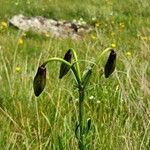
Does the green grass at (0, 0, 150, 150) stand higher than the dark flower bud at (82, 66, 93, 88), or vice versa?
the dark flower bud at (82, 66, 93, 88)

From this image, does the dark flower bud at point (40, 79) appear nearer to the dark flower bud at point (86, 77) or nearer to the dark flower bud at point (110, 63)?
the dark flower bud at point (86, 77)

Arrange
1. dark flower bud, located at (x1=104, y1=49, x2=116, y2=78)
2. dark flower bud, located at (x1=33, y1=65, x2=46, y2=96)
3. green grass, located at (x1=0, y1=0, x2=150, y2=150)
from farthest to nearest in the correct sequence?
green grass, located at (x1=0, y1=0, x2=150, y2=150) → dark flower bud, located at (x1=104, y1=49, x2=116, y2=78) → dark flower bud, located at (x1=33, y1=65, x2=46, y2=96)

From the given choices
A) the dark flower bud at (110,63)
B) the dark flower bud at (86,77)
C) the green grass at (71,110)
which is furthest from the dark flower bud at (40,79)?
the green grass at (71,110)

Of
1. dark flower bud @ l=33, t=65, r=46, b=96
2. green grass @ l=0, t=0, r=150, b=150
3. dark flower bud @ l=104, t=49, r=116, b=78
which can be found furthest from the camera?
green grass @ l=0, t=0, r=150, b=150

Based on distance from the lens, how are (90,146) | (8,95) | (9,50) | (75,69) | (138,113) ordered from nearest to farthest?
(75,69), (90,146), (138,113), (8,95), (9,50)

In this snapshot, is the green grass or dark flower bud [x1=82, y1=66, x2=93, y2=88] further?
the green grass

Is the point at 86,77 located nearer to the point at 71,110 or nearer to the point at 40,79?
the point at 40,79

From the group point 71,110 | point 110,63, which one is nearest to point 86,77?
point 110,63

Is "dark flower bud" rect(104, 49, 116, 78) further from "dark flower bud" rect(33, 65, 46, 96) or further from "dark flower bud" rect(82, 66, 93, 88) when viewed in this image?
"dark flower bud" rect(33, 65, 46, 96)

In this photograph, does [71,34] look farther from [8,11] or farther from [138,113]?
[138,113]

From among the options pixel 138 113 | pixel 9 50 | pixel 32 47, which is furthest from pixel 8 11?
pixel 138 113

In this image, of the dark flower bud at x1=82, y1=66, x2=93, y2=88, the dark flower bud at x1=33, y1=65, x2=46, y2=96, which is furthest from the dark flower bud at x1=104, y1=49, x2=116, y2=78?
the dark flower bud at x1=33, y1=65, x2=46, y2=96
